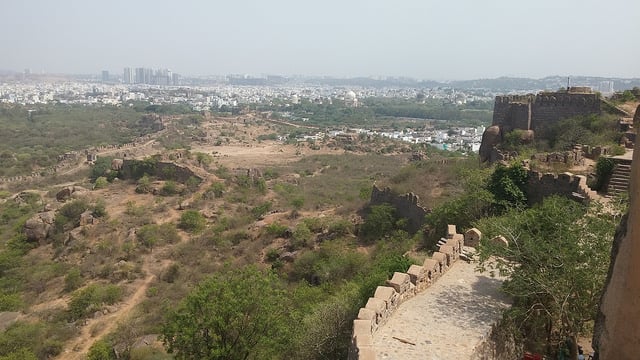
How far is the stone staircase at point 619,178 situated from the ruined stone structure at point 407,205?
625 centimetres

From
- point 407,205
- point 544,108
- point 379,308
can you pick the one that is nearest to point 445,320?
point 379,308

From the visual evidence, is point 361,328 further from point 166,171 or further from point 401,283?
point 166,171

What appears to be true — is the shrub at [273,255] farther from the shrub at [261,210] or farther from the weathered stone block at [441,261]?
the weathered stone block at [441,261]

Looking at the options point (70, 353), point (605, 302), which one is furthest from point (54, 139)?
point (605, 302)

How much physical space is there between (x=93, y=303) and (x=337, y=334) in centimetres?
1207

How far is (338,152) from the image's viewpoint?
196 ft

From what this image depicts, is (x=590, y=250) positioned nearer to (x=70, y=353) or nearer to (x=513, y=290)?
(x=513, y=290)

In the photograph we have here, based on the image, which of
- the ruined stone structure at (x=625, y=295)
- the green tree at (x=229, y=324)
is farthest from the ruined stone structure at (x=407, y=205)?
the ruined stone structure at (x=625, y=295)

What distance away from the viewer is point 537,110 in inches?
981

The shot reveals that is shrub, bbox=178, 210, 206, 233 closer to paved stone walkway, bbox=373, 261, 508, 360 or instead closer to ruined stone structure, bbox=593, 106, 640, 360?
paved stone walkway, bbox=373, 261, 508, 360

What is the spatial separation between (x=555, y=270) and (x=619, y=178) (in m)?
8.67

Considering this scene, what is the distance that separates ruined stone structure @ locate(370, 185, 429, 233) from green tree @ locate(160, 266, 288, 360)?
10101 mm

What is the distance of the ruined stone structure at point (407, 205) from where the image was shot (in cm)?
1972

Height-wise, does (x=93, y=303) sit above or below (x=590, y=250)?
below
